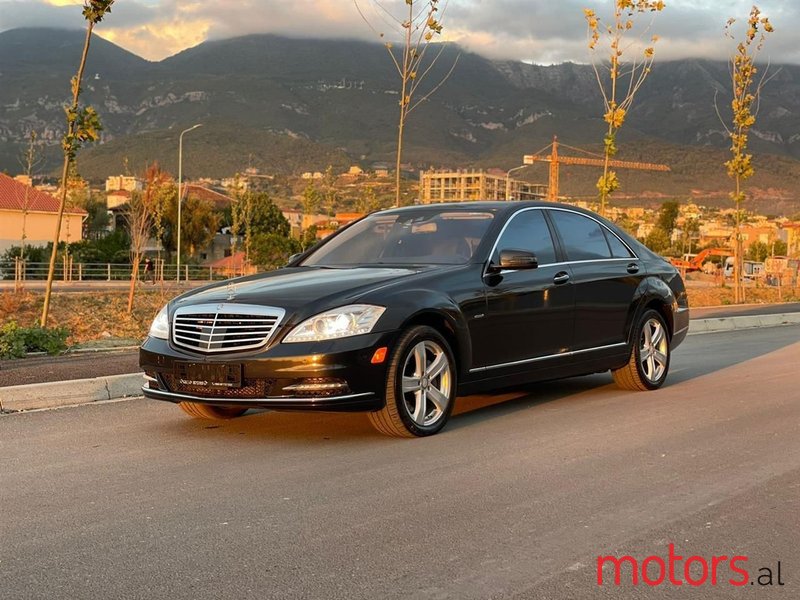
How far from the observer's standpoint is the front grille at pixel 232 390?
6859 mm

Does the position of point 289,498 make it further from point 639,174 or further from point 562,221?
point 639,174

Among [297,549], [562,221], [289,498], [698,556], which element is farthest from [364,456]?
[562,221]

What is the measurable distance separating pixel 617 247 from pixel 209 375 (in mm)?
4329

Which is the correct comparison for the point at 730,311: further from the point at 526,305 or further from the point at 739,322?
the point at 526,305

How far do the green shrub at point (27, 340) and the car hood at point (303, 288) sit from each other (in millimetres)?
6339

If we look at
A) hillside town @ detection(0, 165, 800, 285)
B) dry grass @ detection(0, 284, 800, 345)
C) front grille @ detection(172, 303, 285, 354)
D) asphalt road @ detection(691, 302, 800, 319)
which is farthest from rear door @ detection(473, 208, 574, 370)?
dry grass @ detection(0, 284, 800, 345)

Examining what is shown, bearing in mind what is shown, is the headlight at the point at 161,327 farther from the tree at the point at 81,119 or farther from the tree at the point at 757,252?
the tree at the point at 757,252

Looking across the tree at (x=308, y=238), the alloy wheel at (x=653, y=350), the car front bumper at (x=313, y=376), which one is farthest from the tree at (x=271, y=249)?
the car front bumper at (x=313, y=376)

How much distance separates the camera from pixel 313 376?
6.78 metres

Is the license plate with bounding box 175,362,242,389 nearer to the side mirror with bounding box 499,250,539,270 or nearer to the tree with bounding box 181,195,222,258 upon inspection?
the side mirror with bounding box 499,250,539,270

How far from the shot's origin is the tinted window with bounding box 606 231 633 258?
9.66 meters

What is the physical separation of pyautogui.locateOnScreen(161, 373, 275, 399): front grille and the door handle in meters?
2.78

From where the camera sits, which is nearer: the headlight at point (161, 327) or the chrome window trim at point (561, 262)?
the headlight at point (161, 327)

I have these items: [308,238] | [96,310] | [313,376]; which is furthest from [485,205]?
[308,238]
